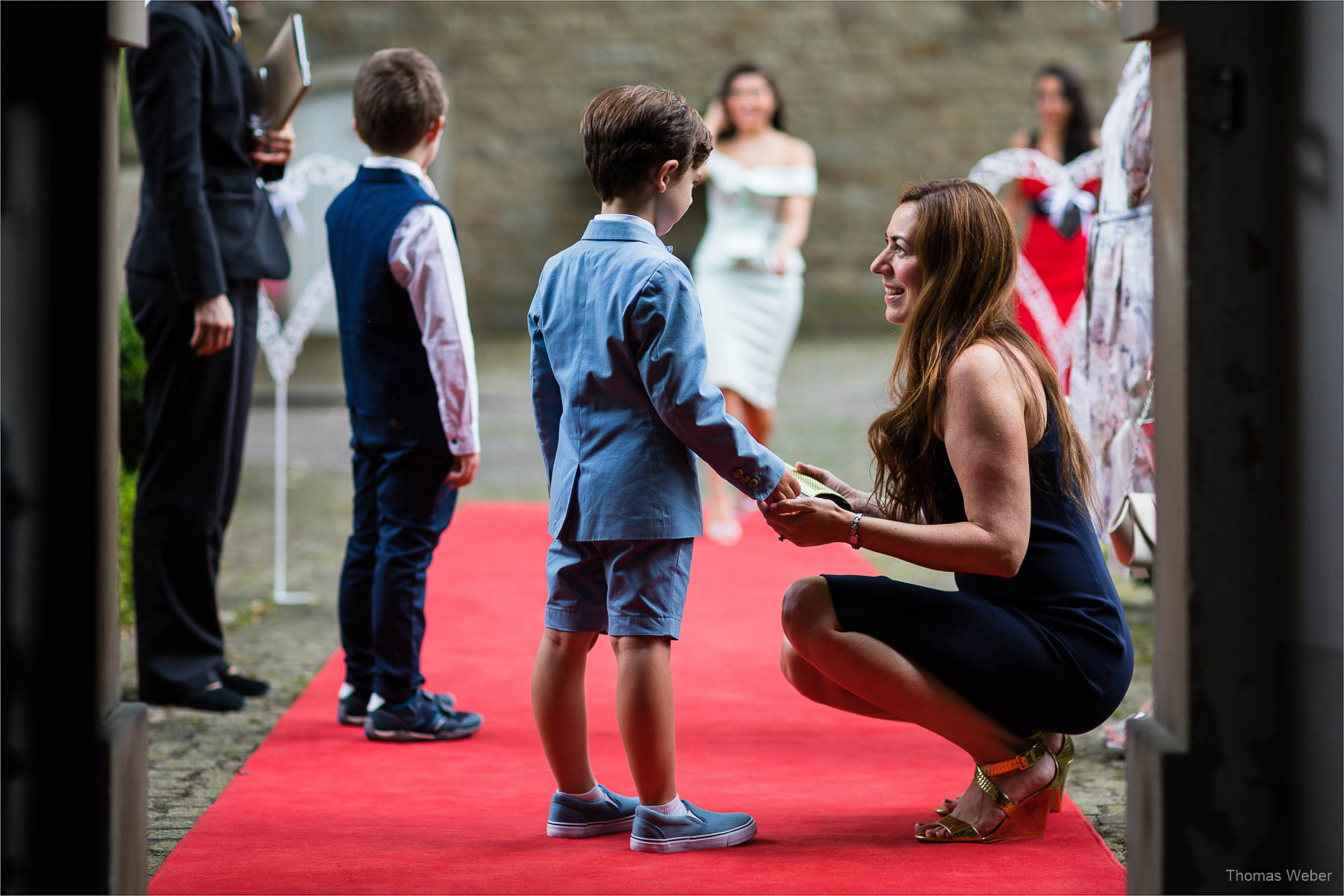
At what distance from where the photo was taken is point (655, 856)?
2.48 meters

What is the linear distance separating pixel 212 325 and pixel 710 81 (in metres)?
12.3

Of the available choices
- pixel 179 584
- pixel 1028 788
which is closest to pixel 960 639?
pixel 1028 788

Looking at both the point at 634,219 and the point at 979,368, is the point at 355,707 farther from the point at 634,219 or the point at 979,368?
the point at 979,368

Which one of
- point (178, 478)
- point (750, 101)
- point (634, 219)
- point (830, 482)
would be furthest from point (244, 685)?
point (750, 101)

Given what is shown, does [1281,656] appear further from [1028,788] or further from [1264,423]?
[1028,788]

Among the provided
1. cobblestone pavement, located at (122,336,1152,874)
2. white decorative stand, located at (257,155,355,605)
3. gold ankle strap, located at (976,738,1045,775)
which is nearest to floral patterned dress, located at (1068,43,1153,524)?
cobblestone pavement, located at (122,336,1152,874)

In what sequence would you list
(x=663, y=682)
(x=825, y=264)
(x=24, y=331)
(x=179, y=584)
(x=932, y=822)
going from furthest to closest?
(x=825, y=264) → (x=179, y=584) → (x=932, y=822) → (x=663, y=682) → (x=24, y=331)

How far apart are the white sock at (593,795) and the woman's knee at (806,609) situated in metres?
0.46

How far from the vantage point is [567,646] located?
257 centimetres

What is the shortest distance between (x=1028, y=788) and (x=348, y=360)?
6.01 feet

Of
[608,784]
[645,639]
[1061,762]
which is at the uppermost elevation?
[645,639]

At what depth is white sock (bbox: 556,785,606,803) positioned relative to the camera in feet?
8.63

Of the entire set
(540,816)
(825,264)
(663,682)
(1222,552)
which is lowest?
(540,816)

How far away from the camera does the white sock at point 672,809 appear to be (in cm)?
250
